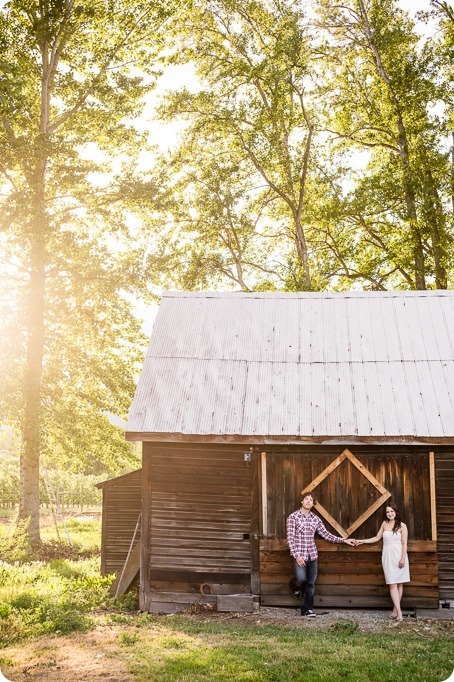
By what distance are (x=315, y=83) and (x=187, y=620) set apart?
76.3 ft

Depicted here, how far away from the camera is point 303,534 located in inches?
462

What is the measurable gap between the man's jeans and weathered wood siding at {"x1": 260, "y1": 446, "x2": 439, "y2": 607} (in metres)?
0.48

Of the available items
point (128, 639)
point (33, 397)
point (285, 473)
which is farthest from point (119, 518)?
point (128, 639)

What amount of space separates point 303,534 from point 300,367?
3.25 m

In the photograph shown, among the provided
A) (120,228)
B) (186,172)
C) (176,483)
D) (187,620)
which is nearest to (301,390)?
(176,483)

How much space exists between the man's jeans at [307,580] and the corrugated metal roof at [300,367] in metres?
2.12

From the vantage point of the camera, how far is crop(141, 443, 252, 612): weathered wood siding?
40.5ft

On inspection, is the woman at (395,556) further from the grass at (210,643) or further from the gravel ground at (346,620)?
the grass at (210,643)

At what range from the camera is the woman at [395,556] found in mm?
11523

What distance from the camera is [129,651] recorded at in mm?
9039

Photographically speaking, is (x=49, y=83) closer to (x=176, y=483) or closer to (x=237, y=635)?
(x=176, y=483)

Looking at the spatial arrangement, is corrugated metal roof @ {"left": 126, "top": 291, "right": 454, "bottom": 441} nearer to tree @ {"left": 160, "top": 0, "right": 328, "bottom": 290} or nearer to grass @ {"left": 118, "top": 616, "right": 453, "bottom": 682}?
grass @ {"left": 118, "top": 616, "right": 453, "bottom": 682}

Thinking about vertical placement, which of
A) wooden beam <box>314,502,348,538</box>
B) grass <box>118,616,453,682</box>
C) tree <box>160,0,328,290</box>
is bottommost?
grass <box>118,616,453,682</box>

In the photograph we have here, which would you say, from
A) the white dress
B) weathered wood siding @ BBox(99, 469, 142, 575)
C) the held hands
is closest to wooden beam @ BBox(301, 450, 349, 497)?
the held hands
